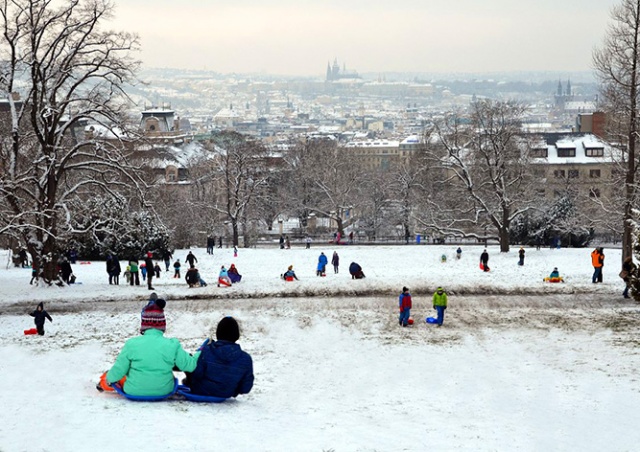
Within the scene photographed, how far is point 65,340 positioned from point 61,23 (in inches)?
562

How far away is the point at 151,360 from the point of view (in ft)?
44.5

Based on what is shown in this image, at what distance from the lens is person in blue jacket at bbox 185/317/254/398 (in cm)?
1392

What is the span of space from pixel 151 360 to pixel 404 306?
12997 mm

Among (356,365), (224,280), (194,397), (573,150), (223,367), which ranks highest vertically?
(573,150)

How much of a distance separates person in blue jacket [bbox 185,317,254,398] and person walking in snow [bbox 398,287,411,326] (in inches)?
456

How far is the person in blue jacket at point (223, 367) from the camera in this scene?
1392 centimetres

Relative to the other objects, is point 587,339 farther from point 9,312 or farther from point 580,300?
point 9,312

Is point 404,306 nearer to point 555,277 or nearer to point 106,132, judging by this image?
point 555,277

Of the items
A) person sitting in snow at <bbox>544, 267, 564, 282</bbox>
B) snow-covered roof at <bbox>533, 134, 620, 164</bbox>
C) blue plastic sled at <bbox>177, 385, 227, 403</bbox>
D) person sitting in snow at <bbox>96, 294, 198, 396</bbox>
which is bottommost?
blue plastic sled at <bbox>177, 385, 227, 403</bbox>

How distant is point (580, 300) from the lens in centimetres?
2975

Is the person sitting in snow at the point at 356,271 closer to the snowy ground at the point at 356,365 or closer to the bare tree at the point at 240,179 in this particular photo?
the snowy ground at the point at 356,365

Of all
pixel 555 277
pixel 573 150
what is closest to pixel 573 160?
pixel 573 150

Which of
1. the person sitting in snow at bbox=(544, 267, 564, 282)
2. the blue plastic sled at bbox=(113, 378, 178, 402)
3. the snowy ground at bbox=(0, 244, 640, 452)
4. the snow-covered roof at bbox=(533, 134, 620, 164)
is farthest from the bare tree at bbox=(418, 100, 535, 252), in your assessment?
the blue plastic sled at bbox=(113, 378, 178, 402)

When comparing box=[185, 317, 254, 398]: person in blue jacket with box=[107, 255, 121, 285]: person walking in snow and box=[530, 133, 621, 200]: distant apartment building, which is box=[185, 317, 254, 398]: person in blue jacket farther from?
box=[530, 133, 621, 200]: distant apartment building
